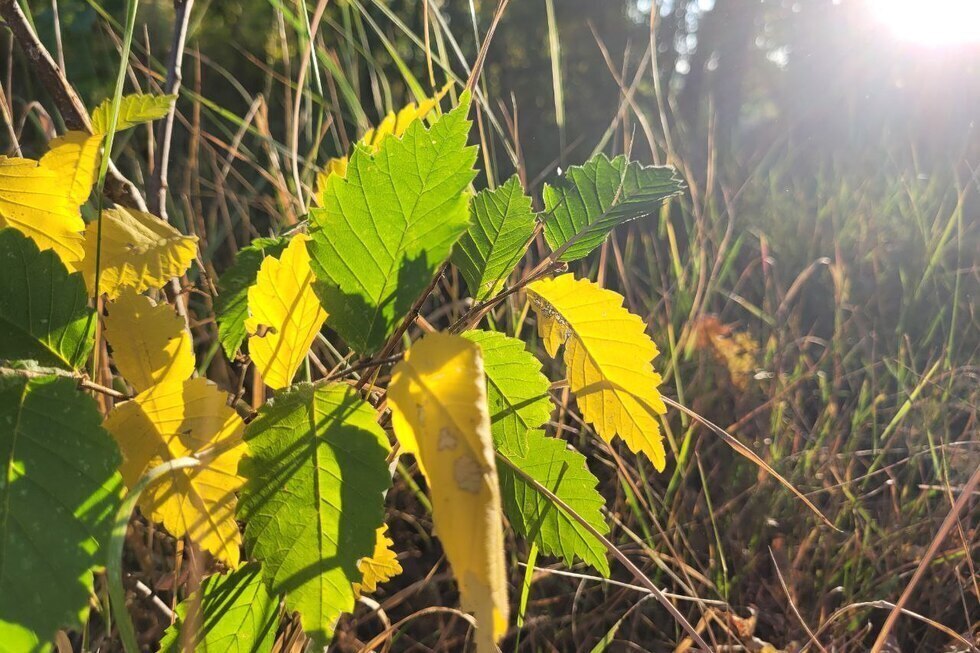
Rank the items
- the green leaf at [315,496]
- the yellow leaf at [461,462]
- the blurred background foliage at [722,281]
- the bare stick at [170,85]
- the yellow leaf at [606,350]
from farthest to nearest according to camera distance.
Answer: the blurred background foliage at [722,281] < the bare stick at [170,85] < the yellow leaf at [606,350] < the green leaf at [315,496] < the yellow leaf at [461,462]

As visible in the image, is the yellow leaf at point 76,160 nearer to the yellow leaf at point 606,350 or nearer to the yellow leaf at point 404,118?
the yellow leaf at point 404,118

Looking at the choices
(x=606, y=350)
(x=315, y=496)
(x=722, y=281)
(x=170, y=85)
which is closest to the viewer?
(x=315, y=496)

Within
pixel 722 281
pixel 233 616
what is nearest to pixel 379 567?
pixel 233 616

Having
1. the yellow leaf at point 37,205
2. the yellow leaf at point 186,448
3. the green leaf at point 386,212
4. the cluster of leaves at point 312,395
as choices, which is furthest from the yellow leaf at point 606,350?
the yellow leaf at point 37,205

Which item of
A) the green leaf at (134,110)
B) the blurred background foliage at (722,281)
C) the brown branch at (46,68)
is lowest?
the blurred background foliage at (722,281)

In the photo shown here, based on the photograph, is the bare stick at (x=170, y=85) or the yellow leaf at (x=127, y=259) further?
the bare stick at (x=170, y=85)

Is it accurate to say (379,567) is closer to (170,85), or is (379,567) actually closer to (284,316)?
(284,316)
